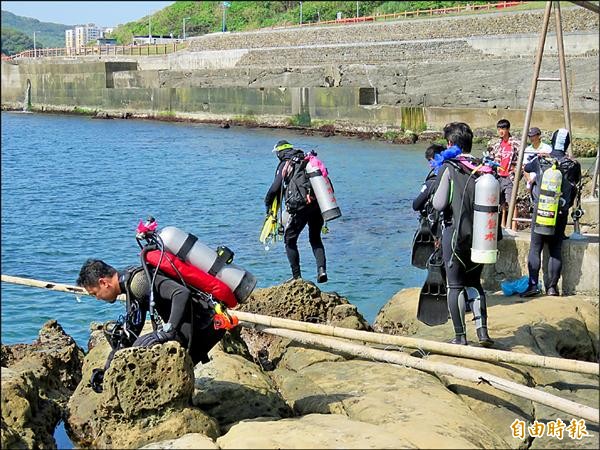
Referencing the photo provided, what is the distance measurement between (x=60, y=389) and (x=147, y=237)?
6.77ft

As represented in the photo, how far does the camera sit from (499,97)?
31.7 metres

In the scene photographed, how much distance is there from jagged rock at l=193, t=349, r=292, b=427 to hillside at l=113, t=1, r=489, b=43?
1842 inches

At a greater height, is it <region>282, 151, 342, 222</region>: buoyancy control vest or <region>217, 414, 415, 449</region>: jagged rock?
<region>282, 151, 342, 222</region>: buoyancy control vest

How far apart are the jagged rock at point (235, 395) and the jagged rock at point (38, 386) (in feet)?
3.09

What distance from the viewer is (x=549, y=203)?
312 inches

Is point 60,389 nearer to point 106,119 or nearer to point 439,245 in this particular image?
point 439,245

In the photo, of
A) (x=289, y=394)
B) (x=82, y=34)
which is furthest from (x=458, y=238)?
(x=82, y=34)

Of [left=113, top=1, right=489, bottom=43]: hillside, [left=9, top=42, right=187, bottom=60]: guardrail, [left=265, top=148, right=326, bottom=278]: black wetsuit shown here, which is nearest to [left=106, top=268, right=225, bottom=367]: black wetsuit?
[left=265, top=148, right=326, bottom=278]: black wetsuit

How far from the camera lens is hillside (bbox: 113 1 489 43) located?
5734 centimetres

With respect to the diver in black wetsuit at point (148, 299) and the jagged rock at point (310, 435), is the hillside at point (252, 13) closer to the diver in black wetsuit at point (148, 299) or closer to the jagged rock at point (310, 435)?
the diver in black wetsuit at point (148, 299)

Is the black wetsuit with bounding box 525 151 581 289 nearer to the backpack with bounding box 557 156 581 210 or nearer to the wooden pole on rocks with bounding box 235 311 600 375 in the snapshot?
the backpack with bounding box 557 156 581 210

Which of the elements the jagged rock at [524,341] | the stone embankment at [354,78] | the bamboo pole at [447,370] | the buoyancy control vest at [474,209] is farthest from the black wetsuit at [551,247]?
the stone embankment at [354,78]

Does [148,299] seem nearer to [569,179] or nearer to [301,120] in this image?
[569,179]

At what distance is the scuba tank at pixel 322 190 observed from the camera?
840 cm
